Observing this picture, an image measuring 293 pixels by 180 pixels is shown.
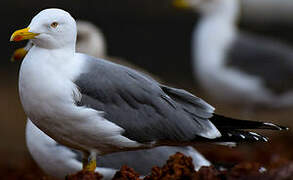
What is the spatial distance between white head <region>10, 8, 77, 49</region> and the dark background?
243 inches

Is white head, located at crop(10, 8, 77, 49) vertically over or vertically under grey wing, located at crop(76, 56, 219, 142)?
over

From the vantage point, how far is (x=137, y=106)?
4109mm

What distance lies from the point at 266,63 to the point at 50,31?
4506mm

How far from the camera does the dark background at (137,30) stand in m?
→ 11.0

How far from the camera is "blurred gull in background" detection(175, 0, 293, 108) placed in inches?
316

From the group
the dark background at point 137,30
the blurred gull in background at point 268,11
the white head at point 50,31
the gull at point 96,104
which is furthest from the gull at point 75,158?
the blurred gull in background at point 268,11

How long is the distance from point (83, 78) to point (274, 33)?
27.6 ft

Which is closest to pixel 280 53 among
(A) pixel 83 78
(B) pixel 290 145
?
(B) pixel 290 145

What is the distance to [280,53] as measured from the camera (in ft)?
26.7

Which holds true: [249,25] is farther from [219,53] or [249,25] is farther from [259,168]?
[259,168]

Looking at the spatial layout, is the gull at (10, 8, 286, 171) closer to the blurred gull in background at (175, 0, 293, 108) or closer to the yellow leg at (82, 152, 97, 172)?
the yellow leg at (82, 152, 97, 172)

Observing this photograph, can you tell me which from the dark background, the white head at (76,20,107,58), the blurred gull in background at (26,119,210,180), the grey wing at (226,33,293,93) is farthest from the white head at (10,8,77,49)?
the dark background

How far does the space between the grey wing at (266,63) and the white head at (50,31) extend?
13.9 ft

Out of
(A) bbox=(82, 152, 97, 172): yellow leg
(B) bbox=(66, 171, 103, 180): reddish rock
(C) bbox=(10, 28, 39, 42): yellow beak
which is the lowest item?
(A) bbox=(82, 152, 97, 172): yellow leg
